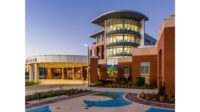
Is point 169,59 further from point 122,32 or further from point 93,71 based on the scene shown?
point 122,32

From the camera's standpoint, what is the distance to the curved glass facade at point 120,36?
39.2 metres

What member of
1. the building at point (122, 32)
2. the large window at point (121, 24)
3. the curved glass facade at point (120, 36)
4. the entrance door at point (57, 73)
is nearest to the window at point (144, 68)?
the building at point (122, 32)

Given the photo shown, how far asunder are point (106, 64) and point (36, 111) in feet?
73.7

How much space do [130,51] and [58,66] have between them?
15170 mm

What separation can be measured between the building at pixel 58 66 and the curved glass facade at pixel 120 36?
7882mm

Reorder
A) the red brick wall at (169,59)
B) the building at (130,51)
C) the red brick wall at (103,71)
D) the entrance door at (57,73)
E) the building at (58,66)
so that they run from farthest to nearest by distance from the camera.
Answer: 1. the entrance door at (57,73)
2. the red brick wall at (103,71)
3. the building at (58,66)
4. the building at (130,51)
5. the red brick wall at (169,59)

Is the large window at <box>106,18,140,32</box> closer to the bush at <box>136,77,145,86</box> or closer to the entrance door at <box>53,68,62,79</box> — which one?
the entrance door at <box>53,68,62,79</box>

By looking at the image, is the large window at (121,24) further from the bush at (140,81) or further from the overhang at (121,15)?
the bush at (140,81)

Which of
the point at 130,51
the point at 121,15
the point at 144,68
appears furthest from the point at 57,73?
the point at 144,68

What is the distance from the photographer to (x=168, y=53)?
36.4 ft

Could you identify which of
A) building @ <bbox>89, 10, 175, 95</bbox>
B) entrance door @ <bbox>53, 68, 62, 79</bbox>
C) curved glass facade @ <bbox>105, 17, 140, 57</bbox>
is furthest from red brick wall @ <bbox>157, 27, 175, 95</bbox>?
entrance door @ <bbox>53, 68, 62, 79</bbox>
